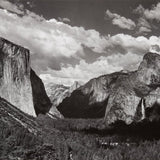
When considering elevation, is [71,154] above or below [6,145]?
below

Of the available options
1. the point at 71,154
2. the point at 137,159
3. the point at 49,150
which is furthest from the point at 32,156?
the point at 137,159

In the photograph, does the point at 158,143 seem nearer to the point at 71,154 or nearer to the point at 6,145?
the point at 71,154

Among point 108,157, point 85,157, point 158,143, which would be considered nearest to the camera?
point 85,157

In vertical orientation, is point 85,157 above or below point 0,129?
below

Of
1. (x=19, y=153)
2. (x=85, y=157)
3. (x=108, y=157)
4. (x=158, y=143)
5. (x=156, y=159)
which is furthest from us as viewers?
(x=158, y=143)

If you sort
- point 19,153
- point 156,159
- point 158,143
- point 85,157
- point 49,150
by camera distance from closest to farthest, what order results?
1. point 19,153
2. point 49,150
3. point 85,157
4. point 156,159
5. point 158,143

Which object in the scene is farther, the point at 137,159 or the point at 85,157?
the point at 137,159

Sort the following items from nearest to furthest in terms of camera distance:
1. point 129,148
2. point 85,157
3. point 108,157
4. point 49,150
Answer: point 49,150
point 85,157
point 108,157
point 129,148

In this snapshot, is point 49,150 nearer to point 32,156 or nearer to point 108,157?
point 32,156

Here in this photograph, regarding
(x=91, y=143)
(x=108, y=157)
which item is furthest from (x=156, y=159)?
(x=91, y=143)
